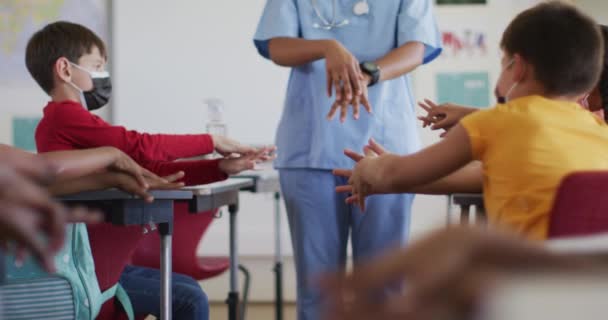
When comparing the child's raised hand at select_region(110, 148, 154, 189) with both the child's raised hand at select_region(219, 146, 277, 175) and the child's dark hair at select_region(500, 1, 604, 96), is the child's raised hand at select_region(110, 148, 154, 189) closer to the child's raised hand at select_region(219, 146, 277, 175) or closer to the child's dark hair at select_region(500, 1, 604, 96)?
the child's raised hand at select_region(219, 146, 277, 175)

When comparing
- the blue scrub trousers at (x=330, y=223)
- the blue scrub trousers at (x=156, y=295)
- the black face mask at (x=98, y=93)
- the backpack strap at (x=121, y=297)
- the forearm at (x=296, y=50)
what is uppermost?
the forearm at (x=296, y=50)

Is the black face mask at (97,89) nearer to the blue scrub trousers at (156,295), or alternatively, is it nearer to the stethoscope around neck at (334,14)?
the blue scrub trousers at (156,295)

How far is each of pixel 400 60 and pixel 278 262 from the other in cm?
200

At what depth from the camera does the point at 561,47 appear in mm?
1201

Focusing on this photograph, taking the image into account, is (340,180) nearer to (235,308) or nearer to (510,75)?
(510,75)

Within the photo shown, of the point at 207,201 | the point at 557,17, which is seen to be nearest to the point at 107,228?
the point at 207,201

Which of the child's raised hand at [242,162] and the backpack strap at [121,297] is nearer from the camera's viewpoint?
the backpack strap at [121,297]

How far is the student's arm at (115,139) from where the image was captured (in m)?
1.92

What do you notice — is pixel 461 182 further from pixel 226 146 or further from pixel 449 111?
pixel 226 146

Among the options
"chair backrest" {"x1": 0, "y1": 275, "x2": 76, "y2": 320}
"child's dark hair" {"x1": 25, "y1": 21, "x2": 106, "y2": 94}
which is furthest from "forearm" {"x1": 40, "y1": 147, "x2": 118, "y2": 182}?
"child's dark hair" {"x1": 25, "y1": 21, "x2": 106, "y2": 94}

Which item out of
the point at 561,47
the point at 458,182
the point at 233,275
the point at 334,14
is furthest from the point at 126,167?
the point at 233,275

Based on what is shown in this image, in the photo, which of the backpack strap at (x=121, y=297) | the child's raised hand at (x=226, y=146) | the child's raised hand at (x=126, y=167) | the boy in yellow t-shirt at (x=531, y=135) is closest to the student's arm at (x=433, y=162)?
the boy in yellow t-shirt at (x=531, y=135)

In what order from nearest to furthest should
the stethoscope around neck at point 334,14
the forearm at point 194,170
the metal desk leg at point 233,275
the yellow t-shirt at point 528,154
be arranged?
the yellow t-shirt at point 528,154, the stethoscope around neck at point 334,14, the forearm at point 194,170, the metal desk leg at point 233,275

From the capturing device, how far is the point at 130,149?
1957mm
